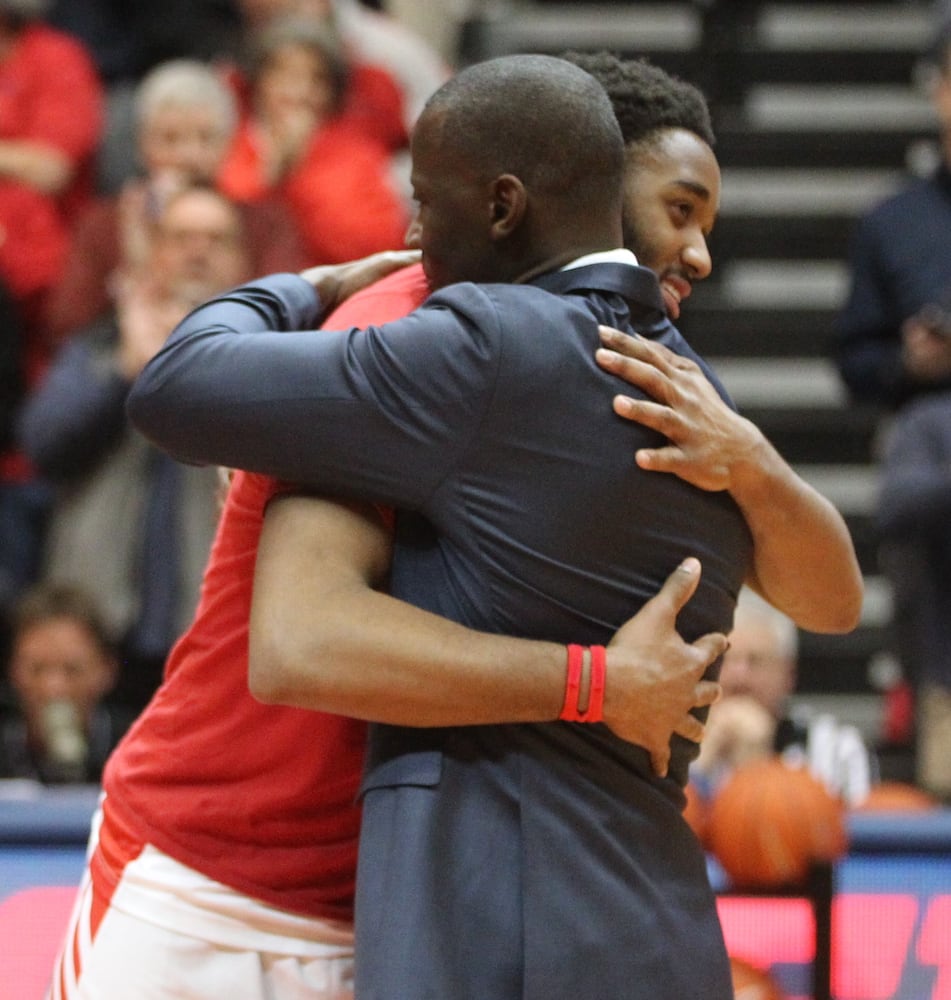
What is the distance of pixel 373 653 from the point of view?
5.73 ft

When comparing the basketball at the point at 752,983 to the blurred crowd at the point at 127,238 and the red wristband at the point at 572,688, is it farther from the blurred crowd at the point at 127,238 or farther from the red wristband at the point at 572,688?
the blurred crowd at the point at 127,238

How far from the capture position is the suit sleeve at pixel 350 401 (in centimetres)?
176

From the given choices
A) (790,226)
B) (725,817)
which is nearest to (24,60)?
(790,226)

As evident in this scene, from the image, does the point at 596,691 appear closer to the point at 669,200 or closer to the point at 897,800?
the point at 669,200

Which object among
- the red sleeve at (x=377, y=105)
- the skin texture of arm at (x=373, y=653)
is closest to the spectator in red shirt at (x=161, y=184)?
the red sleeve at (x=377, y=105)

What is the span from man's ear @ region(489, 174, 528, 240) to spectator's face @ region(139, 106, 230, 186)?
3.50 metres

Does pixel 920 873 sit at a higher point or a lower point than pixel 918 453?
lower

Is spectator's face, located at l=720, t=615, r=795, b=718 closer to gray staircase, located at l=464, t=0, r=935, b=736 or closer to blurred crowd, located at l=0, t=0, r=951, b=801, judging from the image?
blurred crowd, located at l=0, t=0, r=951, b=801

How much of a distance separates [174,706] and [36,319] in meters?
3.80

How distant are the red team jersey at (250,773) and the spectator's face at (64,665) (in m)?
2.53

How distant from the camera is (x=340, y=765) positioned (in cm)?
195

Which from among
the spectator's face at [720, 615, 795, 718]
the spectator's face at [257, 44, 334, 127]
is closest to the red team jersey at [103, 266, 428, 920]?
the spectator's face at [720, 615, 795, 718]

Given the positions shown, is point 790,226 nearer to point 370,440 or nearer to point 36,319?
point 36,319

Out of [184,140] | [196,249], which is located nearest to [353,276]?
[196,249]
